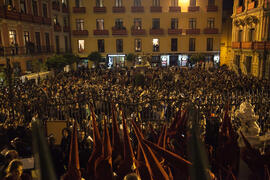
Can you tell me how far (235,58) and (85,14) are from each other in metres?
22.3

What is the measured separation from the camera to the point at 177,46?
3891 centimetres

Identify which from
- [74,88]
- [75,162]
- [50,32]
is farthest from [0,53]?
[75,162]

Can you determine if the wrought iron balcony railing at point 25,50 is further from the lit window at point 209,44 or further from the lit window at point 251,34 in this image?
the lit window at point 251,34

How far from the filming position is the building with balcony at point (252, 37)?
78.0ft

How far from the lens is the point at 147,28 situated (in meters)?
38.5

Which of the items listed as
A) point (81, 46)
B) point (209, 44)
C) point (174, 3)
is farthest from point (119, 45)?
point (209, 44)

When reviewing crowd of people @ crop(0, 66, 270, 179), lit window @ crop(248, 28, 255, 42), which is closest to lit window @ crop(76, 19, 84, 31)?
lit window @ crop(248, 28, 255, 42)

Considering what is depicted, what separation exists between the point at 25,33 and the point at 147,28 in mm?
17784

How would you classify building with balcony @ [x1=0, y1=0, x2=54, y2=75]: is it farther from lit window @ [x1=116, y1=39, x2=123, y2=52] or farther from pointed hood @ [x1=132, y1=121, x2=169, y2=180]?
pointed hood @ [x1=132, y1=121, x2=169, y2=180]

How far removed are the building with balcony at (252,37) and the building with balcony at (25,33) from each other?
74.4ft

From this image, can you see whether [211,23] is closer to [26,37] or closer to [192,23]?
[192,23]

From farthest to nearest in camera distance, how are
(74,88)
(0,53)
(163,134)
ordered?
A: (0,53) < (74,88) < (163,134)

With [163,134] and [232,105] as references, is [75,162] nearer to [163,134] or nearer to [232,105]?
[163,134]

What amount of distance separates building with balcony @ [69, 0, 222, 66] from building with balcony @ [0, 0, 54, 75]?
6.78 m
